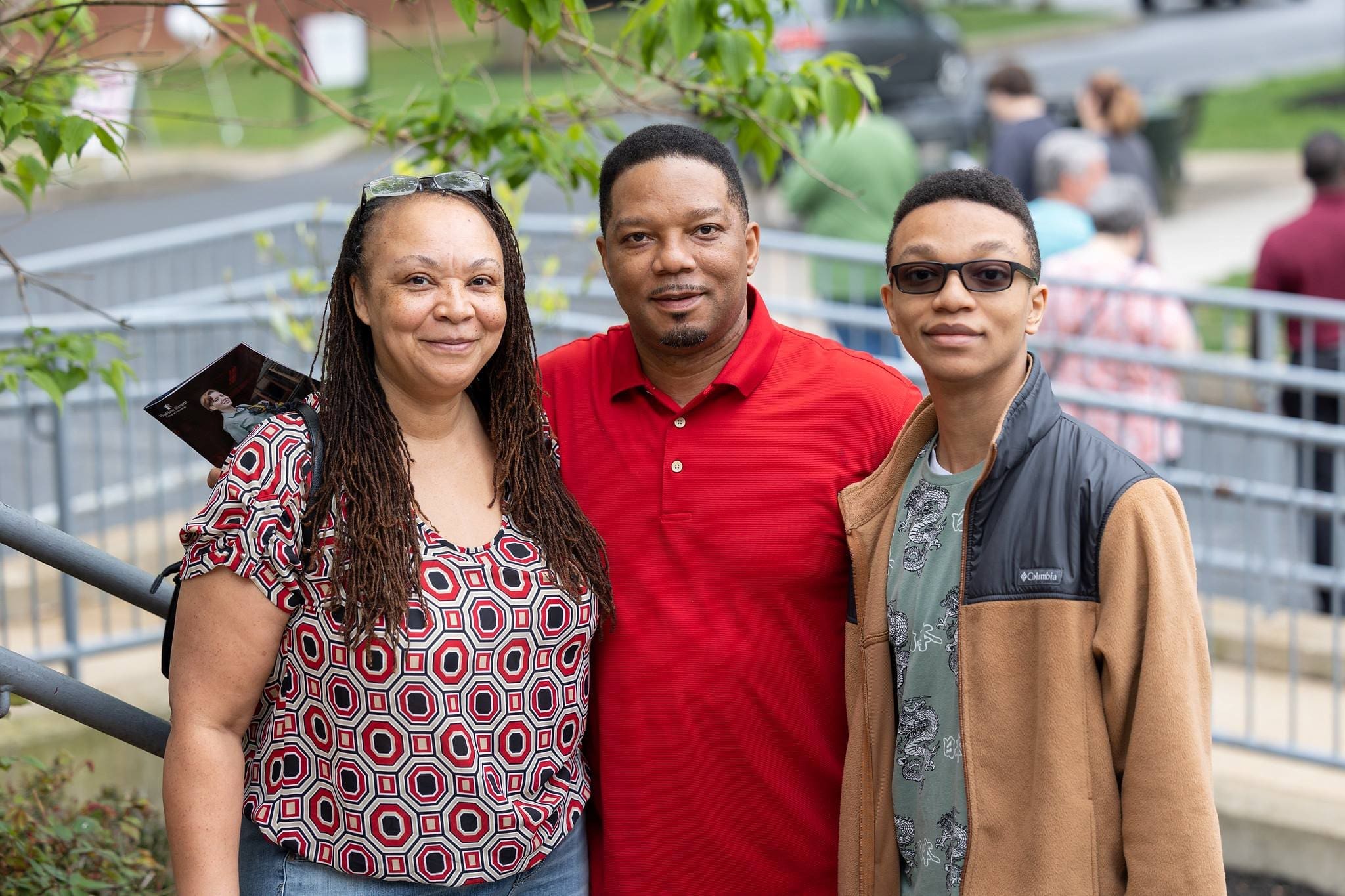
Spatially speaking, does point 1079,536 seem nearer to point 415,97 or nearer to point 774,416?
point 774,416

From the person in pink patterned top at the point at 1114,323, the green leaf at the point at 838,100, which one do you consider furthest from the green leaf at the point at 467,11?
the person in pink patterned top at the point at 1114,323

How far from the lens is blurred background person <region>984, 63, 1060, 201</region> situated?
988 cm

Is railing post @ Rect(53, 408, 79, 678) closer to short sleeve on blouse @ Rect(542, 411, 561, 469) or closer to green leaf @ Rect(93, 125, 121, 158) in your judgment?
green leaf @ Rect(93, 125, 121, 158)

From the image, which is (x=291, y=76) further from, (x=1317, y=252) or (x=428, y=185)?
(x=1317, y=252)

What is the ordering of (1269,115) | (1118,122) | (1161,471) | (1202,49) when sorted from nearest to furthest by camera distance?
(1161,471)
(1118,122)
(1269,115)
(1202,49)

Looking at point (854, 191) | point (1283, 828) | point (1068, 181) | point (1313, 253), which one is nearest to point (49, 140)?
point (1283, 828)

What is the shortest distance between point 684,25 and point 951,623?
4.40 ft

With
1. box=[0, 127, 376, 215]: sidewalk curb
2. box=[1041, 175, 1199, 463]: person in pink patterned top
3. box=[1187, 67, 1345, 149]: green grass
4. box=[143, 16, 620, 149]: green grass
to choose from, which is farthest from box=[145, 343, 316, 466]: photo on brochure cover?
box=[1187, 67, 1345, 149]: green grass

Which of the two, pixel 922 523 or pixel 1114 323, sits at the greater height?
pixel 1114 323

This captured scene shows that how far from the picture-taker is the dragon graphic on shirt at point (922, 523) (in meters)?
2.69

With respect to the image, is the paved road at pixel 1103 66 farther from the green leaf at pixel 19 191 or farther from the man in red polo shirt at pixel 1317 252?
the green leaf at pixel 19 191

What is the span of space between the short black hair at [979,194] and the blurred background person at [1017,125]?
7358mm

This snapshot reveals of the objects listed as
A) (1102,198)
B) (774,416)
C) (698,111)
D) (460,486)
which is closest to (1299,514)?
(1102,198)

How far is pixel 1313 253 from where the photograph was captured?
25.1 feet
